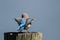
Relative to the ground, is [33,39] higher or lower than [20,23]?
lower

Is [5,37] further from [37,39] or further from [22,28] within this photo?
[22,28]

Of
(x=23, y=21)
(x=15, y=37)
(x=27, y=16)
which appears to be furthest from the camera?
(x=27, y=16)

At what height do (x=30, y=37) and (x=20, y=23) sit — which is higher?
(x=20, y=23)

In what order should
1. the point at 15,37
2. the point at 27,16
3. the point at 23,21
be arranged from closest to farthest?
the point at 15,37
the point at 23,21
the point at 27,16

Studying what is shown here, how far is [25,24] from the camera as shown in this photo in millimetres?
3254

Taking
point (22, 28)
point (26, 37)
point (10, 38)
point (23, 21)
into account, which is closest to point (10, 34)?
point (10, 38)

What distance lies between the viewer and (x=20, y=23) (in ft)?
10.5

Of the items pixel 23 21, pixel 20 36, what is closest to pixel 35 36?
pixel 20 36

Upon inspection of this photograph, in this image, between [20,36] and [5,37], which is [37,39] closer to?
[20,36]

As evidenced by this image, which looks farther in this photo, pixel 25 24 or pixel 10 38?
pixel 25 24

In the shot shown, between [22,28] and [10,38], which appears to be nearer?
[10,38]

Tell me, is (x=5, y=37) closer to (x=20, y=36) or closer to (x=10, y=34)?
(x=10, y=34)

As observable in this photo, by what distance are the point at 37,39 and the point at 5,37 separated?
0.56 m

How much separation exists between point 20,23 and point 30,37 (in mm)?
806
